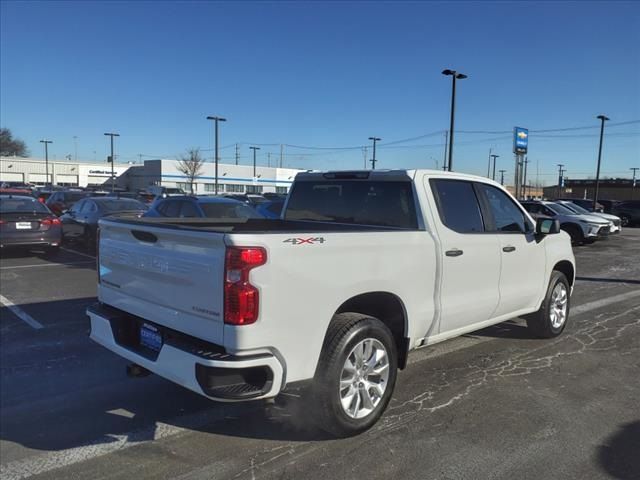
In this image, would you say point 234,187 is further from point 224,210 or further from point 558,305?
point 558,305

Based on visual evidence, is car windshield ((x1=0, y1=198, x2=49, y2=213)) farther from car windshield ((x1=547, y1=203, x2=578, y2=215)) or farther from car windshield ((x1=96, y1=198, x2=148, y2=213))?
car windshield ((x1=547, y1=203, x2=578, y2=215))

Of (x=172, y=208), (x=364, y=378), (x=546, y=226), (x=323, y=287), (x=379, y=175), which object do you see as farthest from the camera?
(x=172, y=208)

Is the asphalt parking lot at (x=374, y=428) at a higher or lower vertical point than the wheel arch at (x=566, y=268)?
lower

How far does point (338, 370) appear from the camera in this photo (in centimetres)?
334

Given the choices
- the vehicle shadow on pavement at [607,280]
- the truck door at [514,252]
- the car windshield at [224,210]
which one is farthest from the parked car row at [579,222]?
the truck door at [514,252]

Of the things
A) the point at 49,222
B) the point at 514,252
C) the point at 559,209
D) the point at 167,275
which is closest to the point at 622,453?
the point at 514,252

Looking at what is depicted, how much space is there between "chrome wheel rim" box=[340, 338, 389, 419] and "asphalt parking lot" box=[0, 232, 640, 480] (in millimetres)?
224

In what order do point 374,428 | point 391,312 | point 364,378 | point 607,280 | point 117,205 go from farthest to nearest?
point 117,205, point 607,280, point 391,312, point 374,428, point 364,378

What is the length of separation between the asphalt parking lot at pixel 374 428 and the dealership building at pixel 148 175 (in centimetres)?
7874

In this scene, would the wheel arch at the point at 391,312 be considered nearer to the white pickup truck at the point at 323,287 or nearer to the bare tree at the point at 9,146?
the white pickup truck at the point at 323,287

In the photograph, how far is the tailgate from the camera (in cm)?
301

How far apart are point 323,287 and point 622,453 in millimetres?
2263

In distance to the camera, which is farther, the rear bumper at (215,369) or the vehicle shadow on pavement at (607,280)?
the vehicle shadow on pavement at (607,280)

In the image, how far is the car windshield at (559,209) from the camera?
1919 cm
